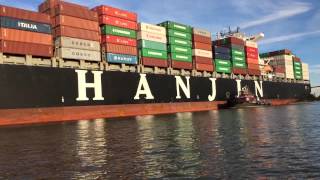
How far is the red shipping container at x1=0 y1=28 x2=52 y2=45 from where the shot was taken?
36.7 meters

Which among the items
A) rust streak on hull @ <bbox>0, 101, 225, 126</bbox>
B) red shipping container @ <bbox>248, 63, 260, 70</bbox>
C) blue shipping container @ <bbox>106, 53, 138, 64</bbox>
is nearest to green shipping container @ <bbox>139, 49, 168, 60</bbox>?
blue shipping container @ <bbox>106, 53, 138, 64</bbox>

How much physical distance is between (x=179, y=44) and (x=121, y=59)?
13.1m

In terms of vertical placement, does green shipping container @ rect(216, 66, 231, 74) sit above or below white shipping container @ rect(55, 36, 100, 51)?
below

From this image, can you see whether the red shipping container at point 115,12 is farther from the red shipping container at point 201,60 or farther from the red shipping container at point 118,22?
the red shipping container at point 201,60

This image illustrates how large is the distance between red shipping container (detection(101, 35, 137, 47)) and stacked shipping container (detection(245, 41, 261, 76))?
1292 inches

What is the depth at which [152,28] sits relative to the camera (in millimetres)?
55188

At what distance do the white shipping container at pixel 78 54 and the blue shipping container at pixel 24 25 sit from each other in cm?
254

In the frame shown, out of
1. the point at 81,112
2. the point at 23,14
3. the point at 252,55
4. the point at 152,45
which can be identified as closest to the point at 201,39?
the point at 152,45

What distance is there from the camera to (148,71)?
53875 millimetres

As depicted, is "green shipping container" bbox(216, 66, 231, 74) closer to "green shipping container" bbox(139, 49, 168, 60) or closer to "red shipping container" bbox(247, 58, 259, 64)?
"red shipping container" bbox(247, 58, 259, 64)

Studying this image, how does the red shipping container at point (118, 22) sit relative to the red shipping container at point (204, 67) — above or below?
above

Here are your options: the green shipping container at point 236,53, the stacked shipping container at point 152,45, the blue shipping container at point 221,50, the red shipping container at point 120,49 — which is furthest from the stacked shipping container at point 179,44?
the green shipping container at point 236,53

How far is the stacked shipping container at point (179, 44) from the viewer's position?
189 ft

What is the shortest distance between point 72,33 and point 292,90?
66333 mm
